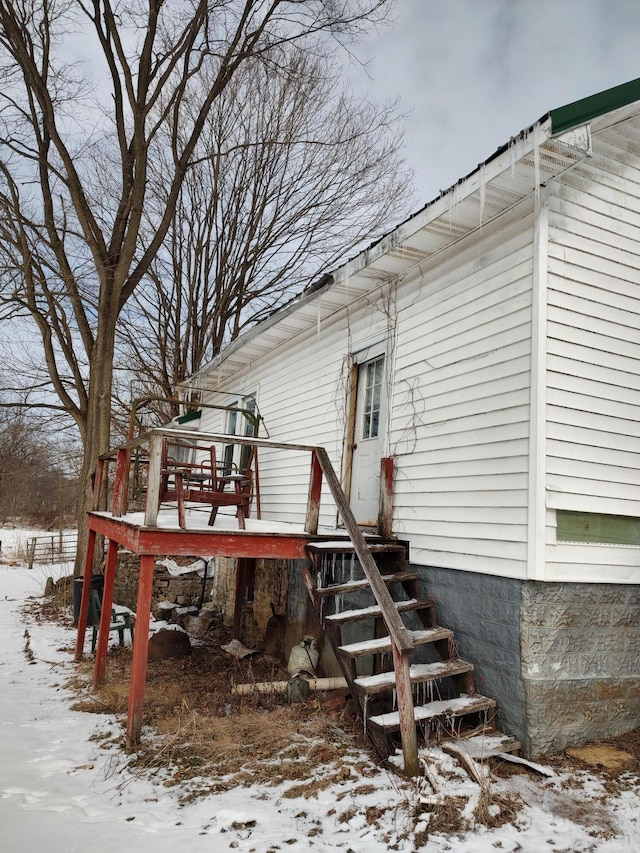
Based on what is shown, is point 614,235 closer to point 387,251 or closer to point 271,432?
point 387,251

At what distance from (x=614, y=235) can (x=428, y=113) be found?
13.4m

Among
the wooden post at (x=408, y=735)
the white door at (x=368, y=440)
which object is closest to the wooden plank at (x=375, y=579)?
the wooden post at (x=408, y=735)

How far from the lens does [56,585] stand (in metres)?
12.5

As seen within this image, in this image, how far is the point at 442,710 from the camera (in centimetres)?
407

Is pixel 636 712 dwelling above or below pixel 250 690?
above

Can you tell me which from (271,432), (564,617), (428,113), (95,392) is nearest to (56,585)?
(95,392)

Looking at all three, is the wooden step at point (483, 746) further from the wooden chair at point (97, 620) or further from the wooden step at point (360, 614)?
the wooden chair at point (97, 620)

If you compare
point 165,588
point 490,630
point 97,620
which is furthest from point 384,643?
point 165,588

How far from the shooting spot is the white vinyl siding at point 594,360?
4316mm

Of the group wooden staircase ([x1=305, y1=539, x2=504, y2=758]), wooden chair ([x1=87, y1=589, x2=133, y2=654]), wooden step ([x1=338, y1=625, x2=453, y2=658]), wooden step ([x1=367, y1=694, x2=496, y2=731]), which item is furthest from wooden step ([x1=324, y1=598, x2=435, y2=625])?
wooden chair ([x1=87, y1=589, x2=133, y2=654])

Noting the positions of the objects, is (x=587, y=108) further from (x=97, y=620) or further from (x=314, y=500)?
(x=97, y=620)

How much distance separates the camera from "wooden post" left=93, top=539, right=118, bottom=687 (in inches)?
236

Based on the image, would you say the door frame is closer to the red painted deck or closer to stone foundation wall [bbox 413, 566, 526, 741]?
the red painted deck

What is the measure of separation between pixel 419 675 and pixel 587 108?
13.5 feet
